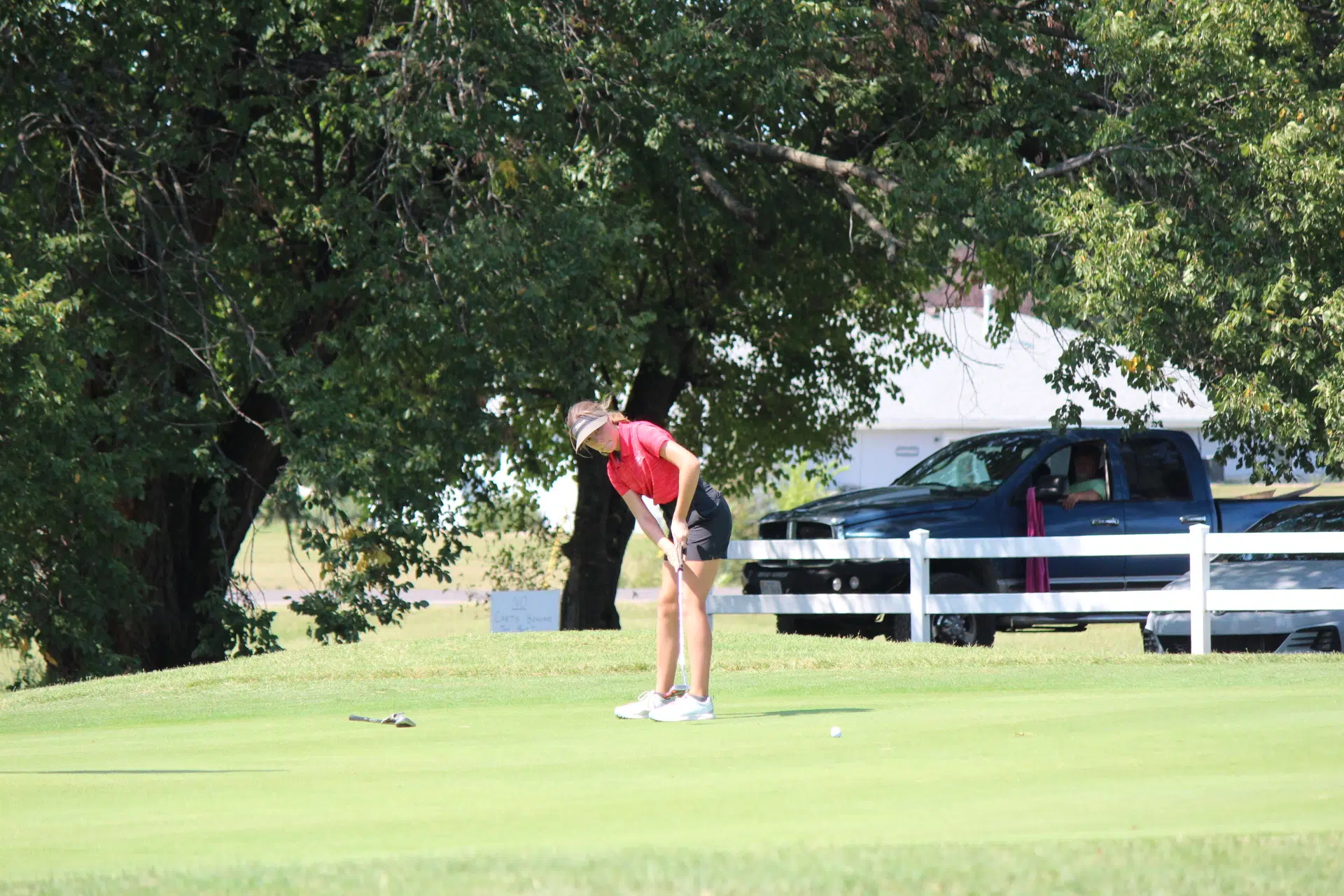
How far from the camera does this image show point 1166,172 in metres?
17.2

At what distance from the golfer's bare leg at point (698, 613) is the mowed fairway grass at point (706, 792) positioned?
34 centimetres

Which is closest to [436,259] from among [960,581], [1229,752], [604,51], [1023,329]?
[604,51]

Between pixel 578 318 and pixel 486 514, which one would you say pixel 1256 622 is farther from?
pixel 486 514

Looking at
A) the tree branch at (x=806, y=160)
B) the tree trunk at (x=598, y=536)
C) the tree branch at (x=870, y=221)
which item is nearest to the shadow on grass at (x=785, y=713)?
the tree branch at (x=870, y=221)

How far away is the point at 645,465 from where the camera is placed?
28.6ft

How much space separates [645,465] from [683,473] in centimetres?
37

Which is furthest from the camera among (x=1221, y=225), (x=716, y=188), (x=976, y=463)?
(x=716, y=188)

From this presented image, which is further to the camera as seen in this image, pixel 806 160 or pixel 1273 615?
pixel 806 160

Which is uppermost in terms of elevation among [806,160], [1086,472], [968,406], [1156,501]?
[968,406]

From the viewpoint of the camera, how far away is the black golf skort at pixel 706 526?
877 cm

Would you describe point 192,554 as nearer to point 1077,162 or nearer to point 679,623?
point 1077,162

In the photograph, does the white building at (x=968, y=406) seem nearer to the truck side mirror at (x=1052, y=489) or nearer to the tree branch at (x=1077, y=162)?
the tree branch at (x=1077, y=162)

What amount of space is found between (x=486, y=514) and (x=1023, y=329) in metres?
23.3

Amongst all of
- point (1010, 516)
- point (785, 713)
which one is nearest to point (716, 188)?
point (1010, 516)
